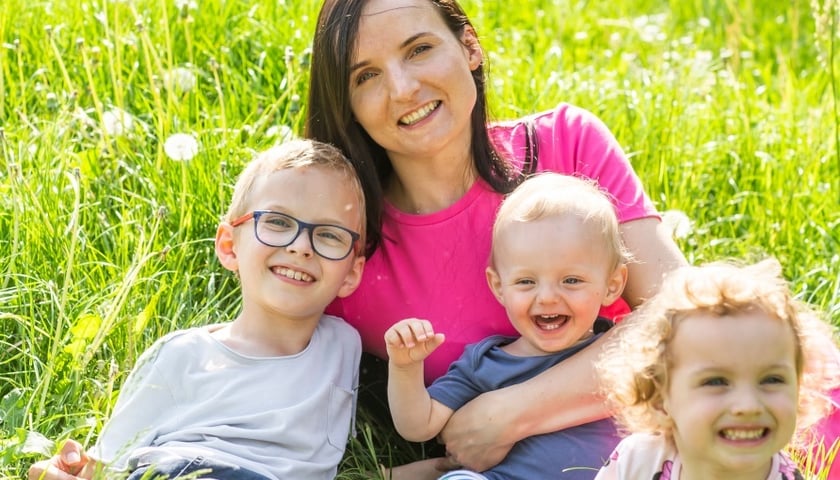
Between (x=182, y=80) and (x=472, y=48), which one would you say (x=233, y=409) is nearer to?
(x=472, y=48)

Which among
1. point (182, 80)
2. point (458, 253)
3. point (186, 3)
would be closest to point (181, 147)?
point (182, 80)

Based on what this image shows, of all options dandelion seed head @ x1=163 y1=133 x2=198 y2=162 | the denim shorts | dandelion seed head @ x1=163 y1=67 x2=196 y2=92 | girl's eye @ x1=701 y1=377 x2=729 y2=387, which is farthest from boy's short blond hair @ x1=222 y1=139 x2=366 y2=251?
girl's eye @ x1=701 y1=377 x2=729 y2=387

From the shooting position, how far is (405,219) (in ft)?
9.92

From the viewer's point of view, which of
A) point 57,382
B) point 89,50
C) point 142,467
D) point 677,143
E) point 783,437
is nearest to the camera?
point 783,437

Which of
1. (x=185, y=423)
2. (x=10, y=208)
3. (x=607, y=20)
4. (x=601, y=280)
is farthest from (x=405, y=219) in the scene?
(x=607, y=20)

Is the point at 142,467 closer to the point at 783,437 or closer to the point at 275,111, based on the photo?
the point at 783,437

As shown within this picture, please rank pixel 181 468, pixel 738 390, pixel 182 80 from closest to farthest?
1. pixel 738 390
2. pixel 181 468
3. pixel 182 80

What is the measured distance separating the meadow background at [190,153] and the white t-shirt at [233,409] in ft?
0.47

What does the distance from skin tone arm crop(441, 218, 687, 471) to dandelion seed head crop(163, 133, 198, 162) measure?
1003mm

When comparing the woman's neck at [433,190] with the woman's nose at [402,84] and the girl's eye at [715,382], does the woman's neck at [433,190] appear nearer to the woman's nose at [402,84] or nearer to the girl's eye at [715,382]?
the woman's nose at [402,84]

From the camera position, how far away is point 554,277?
267cm

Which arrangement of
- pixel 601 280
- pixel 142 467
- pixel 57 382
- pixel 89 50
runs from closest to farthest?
pixel 142 467
pixel 601 280
pixel 57 382
pixel 89 50

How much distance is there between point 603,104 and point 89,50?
1589 mm

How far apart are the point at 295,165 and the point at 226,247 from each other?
0.25 metres
